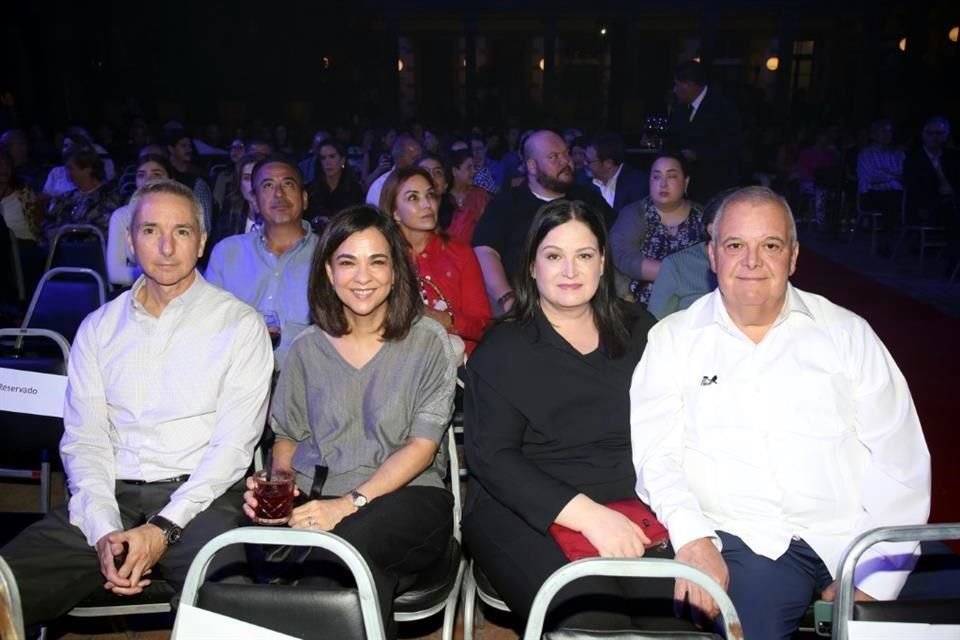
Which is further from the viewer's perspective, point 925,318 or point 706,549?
point 925,318

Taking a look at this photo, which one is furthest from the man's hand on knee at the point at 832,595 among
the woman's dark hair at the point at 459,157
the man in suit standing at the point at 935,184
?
the man in suit standing at the point at 935,184

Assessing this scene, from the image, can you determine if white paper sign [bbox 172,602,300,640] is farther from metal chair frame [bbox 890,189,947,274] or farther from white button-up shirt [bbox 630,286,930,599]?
metal chair frame [bbox 890,189,947,274]

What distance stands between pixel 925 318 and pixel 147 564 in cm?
734

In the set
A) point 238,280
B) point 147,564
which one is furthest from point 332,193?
point 147,564

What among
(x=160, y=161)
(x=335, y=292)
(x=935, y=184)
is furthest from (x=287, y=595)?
(x=935, y=184)

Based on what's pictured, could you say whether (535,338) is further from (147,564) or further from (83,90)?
(83,90)

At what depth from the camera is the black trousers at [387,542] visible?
7.75 feet

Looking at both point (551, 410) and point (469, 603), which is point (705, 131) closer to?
point (551, 410)

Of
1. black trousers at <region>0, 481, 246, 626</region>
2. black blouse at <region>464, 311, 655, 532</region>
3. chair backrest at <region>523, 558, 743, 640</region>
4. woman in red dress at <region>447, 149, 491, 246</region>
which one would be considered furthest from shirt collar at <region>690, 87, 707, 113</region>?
chair backrest at <region>523, 558, 743, 640</region>

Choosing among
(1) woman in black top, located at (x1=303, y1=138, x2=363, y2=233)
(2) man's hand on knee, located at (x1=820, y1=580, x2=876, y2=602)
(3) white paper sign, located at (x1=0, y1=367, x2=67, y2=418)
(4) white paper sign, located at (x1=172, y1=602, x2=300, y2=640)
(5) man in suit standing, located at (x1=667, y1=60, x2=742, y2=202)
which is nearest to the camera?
(4) white paper sign, located at (x1=172, y1=602, x2=300, y2=640)

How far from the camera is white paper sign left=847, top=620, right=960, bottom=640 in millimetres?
1640

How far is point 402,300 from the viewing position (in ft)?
9.14

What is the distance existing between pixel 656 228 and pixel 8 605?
12.7ft

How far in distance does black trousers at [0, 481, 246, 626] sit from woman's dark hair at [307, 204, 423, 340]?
2.34 feet
